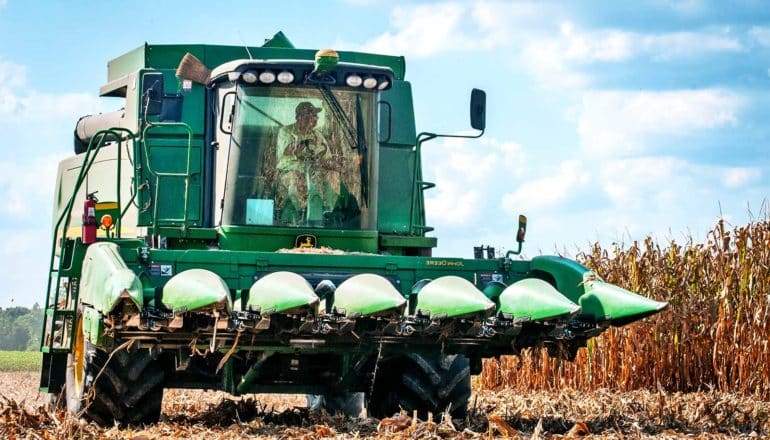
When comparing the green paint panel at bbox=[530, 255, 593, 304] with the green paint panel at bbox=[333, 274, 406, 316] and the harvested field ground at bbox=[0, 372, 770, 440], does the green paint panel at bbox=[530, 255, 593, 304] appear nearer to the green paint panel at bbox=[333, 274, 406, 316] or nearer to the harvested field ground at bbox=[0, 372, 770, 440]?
the harvested field ground at bbox=[0, 372, 770, 440]

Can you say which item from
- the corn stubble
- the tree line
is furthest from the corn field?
the tree line

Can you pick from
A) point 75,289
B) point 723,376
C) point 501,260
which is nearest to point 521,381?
point 723,376

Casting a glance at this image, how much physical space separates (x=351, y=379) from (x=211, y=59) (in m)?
3.40

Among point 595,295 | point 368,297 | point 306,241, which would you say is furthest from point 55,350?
point 595,295

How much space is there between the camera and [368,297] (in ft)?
26.2

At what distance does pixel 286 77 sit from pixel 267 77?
0.48 ft

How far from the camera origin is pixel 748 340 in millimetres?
13117

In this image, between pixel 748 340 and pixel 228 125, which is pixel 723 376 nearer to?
pixel 748 340

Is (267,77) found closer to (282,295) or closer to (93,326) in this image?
(282,295)

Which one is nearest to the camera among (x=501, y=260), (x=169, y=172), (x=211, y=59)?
(x=501, y=260)

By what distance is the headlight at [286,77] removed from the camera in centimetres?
949

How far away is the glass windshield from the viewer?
31.3ft

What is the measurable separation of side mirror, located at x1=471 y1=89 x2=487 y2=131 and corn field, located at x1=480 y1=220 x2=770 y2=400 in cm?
365

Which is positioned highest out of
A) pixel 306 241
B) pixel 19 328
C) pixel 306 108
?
pixel 306 108
